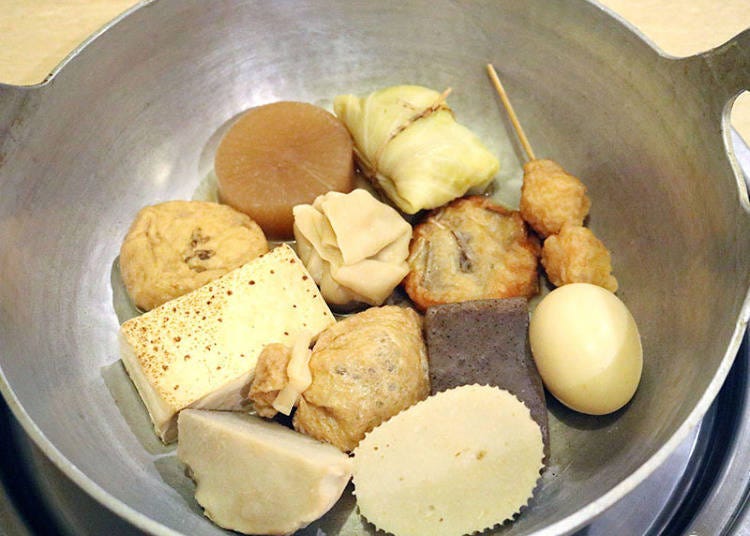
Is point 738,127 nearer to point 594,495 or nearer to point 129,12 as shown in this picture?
point 594,495

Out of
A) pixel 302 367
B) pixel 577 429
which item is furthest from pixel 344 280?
pixel 577 429

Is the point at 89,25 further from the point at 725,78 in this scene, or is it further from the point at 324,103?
the point at 725,78

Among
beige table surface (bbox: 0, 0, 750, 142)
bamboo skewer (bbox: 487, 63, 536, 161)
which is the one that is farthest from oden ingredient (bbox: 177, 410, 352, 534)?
beige table surface (bbox: 0, 0, 750, 142)

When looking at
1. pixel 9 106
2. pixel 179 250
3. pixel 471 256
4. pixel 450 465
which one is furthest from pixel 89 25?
pixel 450 465

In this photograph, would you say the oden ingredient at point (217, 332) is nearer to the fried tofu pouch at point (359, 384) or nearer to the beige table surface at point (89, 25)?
the fried tofu pouch at point (359, 384)

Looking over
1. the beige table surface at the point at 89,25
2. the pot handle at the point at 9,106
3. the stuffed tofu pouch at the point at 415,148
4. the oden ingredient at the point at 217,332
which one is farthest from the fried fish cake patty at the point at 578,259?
the pot handle at the point at 9,106

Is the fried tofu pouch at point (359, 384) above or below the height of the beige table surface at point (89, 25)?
below
